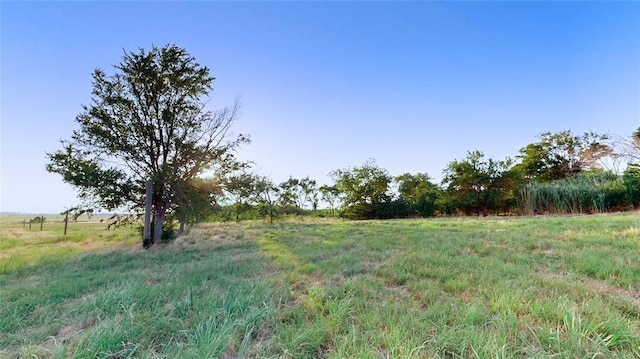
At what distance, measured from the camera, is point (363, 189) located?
26625 mm

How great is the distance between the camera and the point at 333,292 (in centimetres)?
273

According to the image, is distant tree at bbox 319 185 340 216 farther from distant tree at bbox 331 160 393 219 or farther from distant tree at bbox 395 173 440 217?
distant tree at bbox 395 173 440 217

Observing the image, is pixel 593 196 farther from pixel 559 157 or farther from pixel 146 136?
pixel 146 136

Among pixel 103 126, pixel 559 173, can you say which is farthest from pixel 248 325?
pixel 559 173

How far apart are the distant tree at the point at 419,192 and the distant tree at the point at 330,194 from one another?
7299 mm

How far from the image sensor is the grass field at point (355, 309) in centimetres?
167

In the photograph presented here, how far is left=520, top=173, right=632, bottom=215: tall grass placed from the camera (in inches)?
511

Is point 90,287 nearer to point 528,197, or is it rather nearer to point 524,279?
point 524,279

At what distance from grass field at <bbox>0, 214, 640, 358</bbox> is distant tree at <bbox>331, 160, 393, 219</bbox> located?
69.0 feet

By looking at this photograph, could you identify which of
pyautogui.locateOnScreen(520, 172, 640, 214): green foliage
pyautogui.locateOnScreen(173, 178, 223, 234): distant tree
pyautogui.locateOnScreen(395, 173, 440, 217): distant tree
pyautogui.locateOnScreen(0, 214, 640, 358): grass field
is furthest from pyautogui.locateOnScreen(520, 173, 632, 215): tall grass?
pyautogui.locateOnScreen(173, 178, 223, 234): distant tree

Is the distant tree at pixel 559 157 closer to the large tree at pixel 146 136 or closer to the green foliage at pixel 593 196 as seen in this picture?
the green foliage at pixel 593 196

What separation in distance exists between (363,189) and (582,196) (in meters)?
16.3

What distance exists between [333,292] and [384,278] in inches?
33.2

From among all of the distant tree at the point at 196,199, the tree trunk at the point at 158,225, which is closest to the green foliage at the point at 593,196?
the distant tree at the point at 196,199
